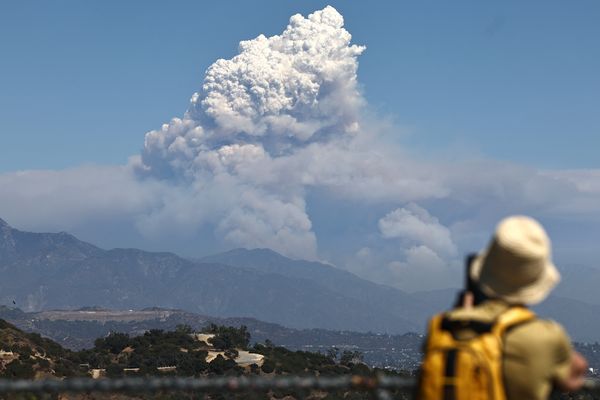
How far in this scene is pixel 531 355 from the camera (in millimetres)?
3828

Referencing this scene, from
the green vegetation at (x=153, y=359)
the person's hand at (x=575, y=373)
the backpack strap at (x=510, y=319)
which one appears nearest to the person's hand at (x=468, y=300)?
the backpack strap at (x=510, y=319)

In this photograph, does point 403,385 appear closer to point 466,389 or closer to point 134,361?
point 466,389

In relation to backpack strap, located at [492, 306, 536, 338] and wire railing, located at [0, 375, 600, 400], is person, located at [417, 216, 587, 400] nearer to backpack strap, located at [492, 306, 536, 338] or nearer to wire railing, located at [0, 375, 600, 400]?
backpack strap, located at [492, 306, 536, 338]

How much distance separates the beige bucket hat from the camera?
3.95m

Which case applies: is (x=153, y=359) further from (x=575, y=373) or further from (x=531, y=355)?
(x=531, y=355)

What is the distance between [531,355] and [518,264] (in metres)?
0.38

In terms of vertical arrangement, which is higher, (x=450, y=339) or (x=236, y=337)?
(x=236, y=337)

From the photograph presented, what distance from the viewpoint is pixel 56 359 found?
8462cm

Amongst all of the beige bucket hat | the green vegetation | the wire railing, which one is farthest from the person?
the green vegetation

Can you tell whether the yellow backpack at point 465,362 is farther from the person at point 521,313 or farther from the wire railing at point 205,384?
the wire railing at point 205,384

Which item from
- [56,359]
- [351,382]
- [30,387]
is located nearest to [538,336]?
[351,382]

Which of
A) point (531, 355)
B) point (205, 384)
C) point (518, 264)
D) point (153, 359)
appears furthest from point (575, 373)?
point (153, 359)

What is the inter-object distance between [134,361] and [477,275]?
90.5 meters

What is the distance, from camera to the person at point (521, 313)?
12.5 feet
